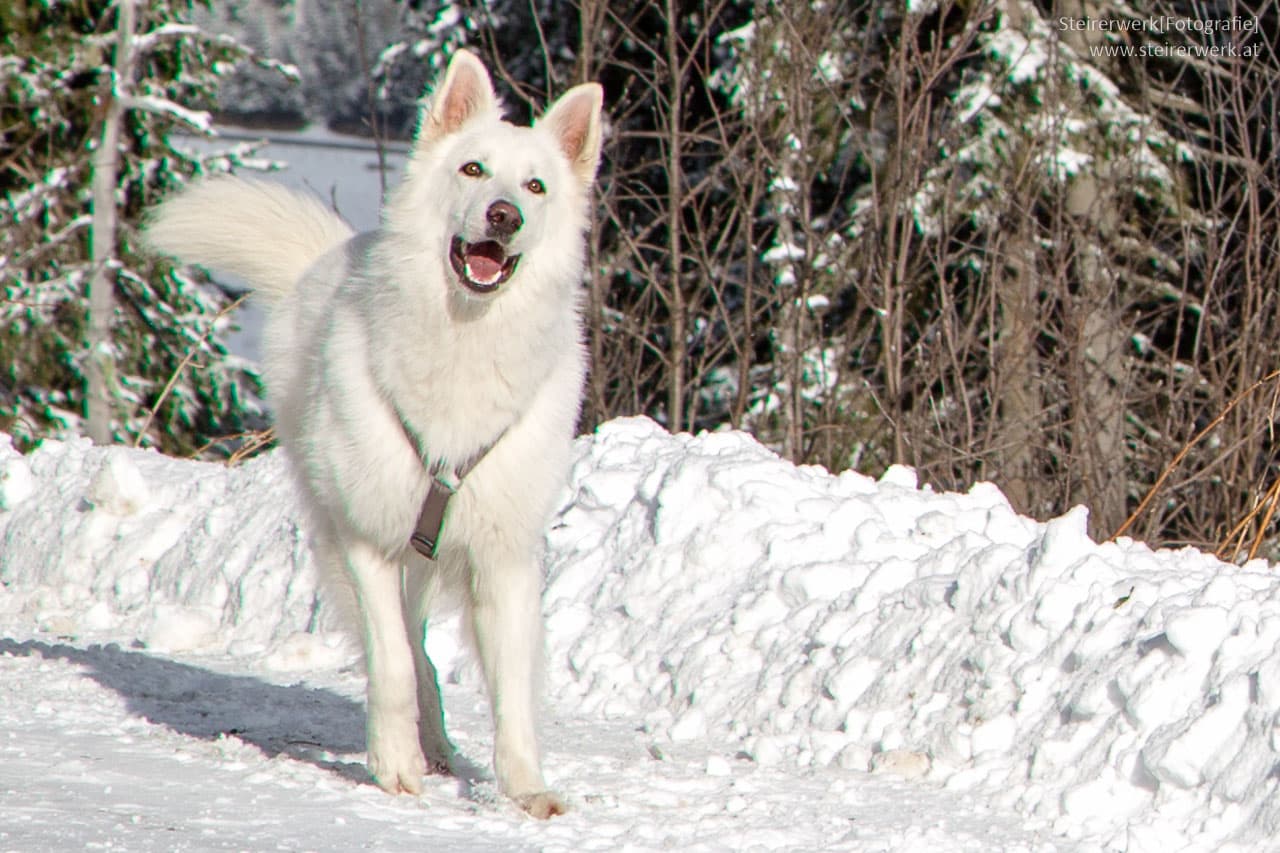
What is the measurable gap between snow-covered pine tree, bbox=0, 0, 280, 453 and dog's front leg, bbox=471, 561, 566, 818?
530 inches

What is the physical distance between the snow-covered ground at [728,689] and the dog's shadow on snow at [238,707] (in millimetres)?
23

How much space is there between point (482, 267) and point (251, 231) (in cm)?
135

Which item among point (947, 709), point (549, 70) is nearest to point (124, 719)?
point (947, 709)

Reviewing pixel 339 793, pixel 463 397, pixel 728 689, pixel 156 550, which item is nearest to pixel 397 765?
pixel 339 793

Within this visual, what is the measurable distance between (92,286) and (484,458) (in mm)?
13881

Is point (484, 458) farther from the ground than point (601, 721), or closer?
farther from the ground

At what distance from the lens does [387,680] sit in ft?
15.3

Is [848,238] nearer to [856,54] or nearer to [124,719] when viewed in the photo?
[856,54]

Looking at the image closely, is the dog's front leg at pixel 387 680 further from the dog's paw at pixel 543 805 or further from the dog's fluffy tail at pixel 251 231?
the dog's fluffy tail at pixel 251 231

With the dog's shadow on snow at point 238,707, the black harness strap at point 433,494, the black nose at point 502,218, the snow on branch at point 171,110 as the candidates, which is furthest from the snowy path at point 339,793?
the snow on branch at point 171,110

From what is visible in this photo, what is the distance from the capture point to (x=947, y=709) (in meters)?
5.35

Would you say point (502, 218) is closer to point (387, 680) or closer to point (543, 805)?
point (387, 680)

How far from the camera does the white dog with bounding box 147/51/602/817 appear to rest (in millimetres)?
4684

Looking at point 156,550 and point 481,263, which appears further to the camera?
point 156,550
